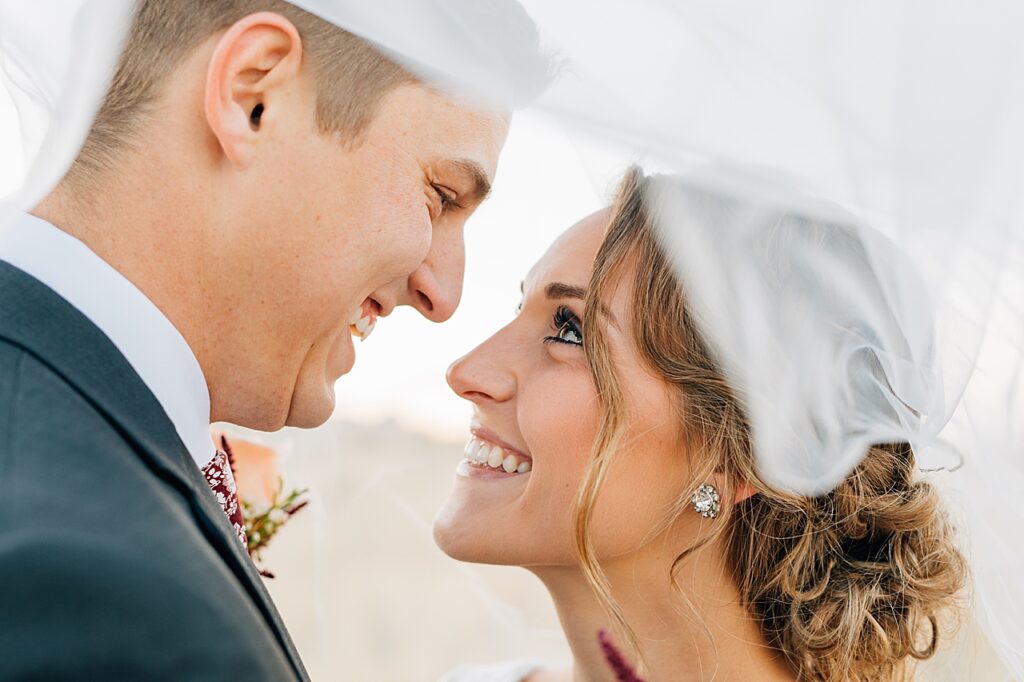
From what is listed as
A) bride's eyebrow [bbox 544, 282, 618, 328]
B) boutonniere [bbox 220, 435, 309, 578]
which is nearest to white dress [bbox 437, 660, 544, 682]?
boutonniere [bbox 220, 435, 309, 578]

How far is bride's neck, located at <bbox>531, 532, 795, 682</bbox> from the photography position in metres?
3.07

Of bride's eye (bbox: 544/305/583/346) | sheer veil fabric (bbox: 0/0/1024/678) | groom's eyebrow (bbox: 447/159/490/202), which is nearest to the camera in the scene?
sheer veil fabric (bbox: 0/0/1024/678)

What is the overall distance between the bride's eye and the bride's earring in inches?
21.9

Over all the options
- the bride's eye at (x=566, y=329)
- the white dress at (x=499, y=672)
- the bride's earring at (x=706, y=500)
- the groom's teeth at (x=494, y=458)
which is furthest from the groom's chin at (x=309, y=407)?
the white dress at (x=499, y=672)

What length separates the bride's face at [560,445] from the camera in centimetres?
298

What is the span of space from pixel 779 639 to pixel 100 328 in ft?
6.92

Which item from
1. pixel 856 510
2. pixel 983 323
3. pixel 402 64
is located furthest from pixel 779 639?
pixel 402 64

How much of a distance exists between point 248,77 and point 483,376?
125 centimetres

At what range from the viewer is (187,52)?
7.64 ft

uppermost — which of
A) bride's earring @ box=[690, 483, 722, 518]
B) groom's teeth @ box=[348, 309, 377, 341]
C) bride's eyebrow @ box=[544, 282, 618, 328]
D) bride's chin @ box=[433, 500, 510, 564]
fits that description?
groom's teeth @ box=[348, 309, 377, 341]

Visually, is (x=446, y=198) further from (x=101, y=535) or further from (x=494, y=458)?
(x=101, y=535)

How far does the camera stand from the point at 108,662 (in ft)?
4.83

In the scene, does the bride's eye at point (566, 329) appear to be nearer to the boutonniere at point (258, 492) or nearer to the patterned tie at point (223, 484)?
the boutonniere at point (258, 492)

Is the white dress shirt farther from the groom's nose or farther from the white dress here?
the white dress
